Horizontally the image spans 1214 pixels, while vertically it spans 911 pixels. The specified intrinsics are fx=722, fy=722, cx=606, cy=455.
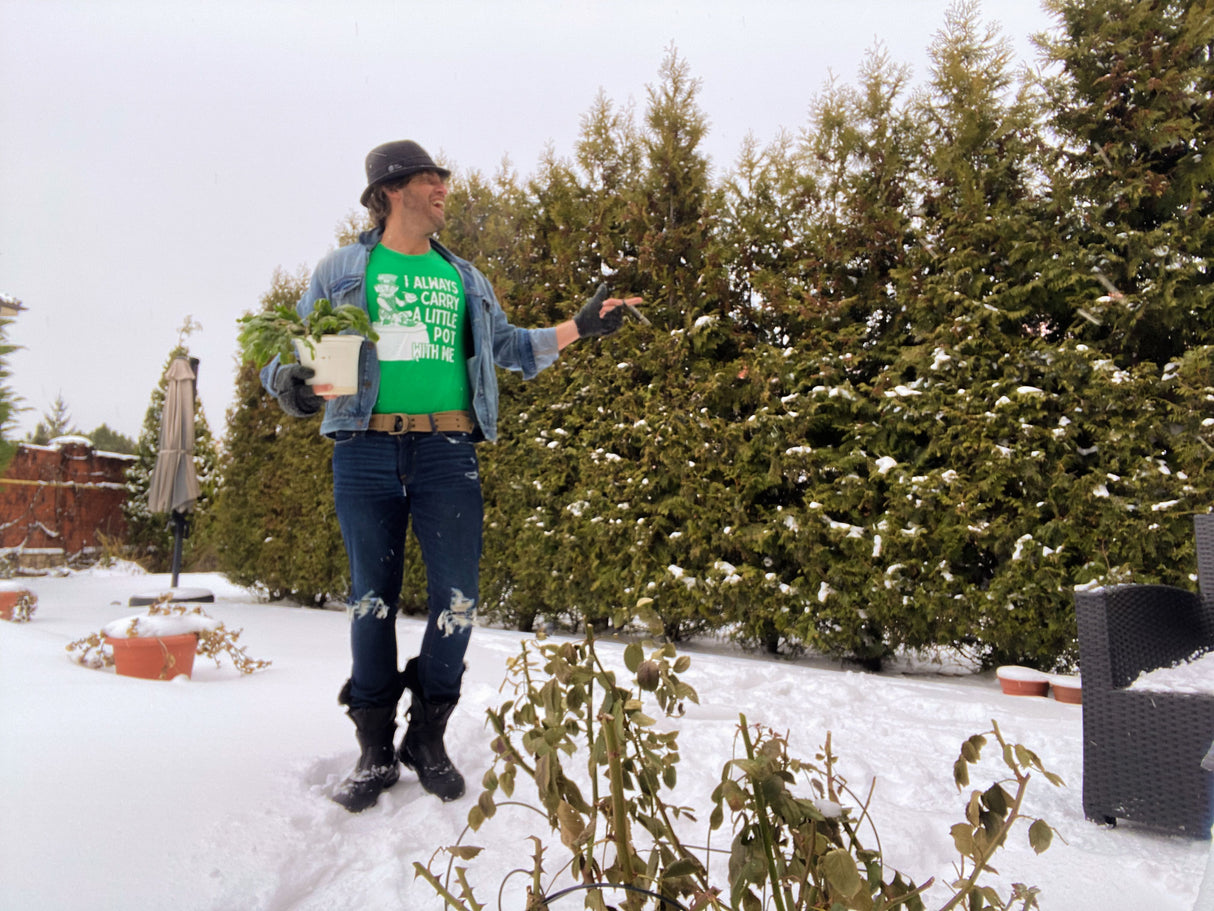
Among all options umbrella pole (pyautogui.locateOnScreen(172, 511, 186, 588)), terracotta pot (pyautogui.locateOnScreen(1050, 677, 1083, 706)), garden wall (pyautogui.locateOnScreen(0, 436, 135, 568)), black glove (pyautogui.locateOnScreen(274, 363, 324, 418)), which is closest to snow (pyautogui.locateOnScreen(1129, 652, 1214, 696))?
terracotta pot (pyautogui.locateOnScreen(1050, 677, 1083, 706))

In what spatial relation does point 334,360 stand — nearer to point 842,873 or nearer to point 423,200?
point 423,200

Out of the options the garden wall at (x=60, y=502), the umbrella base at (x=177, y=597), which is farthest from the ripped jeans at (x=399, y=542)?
the garden wall at (x=60, y=502)

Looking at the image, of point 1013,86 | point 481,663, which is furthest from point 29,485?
point 1013,86

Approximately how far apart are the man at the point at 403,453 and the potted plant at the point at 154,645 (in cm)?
158

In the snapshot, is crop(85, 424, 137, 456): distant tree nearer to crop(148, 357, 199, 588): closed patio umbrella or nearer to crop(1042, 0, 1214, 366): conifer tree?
crop(148, 357, 199, 588): closed patio umbrella

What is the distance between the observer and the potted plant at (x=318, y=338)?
1.86m

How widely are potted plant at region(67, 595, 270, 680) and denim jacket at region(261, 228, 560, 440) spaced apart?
5.32ft

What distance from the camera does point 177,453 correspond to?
6.66 meters

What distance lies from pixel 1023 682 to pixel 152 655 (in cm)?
393

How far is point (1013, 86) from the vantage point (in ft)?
13.0

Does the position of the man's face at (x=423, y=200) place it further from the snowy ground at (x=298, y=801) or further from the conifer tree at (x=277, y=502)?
the conifer tree at (x=277, y=502)

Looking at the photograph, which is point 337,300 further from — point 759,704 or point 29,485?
point 29,485

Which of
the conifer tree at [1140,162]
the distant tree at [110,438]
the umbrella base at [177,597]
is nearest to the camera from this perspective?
the conifer tree at [1140,162]

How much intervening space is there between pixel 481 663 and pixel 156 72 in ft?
9.58
